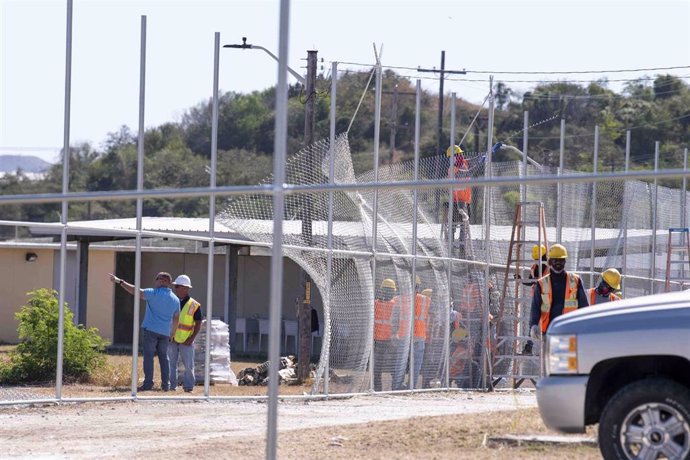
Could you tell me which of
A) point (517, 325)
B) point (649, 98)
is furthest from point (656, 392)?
point (649, 98)

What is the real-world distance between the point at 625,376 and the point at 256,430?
458cm

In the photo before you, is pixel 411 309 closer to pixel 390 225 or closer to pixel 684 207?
pixel 390 225

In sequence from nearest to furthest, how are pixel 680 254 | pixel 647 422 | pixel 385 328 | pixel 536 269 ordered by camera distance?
pixel 647 422 → pixel 536 269 → pixel 385 328 → pixel 680 254

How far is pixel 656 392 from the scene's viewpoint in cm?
755

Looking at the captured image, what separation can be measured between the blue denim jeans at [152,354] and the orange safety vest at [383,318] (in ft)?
9.36

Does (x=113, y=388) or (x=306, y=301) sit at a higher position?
(x=306, y=301)

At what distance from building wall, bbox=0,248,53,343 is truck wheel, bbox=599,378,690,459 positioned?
87.0 ft

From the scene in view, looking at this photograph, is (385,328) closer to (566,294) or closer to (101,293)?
(566,294)

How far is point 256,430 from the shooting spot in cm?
1158

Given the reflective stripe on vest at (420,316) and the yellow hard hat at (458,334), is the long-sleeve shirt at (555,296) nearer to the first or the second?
the reflective stripe on vest at (420,316)

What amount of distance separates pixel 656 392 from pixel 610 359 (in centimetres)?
40

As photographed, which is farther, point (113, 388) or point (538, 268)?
point (113, 388)

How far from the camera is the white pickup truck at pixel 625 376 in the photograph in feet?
24.6

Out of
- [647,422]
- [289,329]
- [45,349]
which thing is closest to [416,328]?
[45,349]
